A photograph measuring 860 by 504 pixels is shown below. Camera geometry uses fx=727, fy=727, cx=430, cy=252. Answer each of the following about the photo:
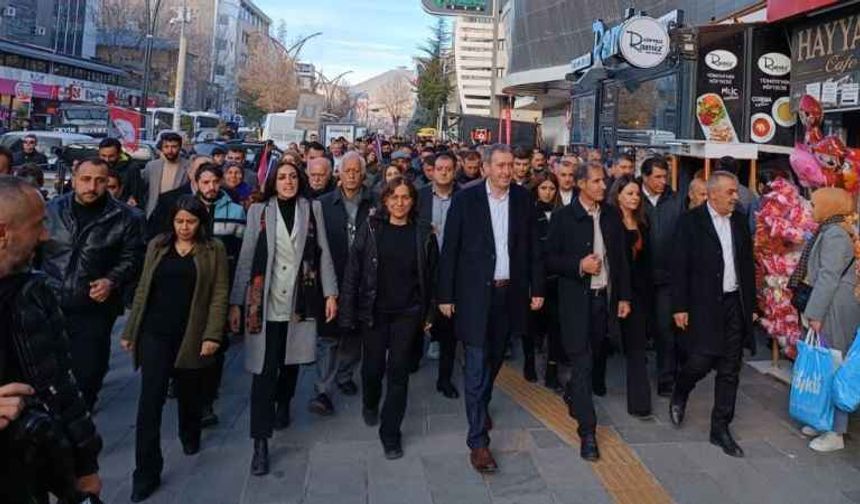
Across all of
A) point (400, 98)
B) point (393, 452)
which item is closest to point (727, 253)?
point (393, 452)

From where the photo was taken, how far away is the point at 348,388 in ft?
18.9

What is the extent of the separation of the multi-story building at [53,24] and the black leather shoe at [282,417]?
5180cm

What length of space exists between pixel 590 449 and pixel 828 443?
160 centimetres

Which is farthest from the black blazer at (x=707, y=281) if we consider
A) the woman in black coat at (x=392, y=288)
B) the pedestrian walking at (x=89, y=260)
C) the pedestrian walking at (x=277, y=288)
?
the pedestrian walking at (x=89, y=260)

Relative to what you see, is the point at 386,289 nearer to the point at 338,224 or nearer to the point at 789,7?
the point at 338,224

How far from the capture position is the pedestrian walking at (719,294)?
4.61 m

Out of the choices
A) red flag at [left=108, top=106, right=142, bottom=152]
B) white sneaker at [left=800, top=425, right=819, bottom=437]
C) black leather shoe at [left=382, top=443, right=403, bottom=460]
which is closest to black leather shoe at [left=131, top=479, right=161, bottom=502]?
black leather shoe at [left=382, top=443, right=403, bottom=460]

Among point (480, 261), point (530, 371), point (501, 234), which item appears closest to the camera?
point (480, 261)

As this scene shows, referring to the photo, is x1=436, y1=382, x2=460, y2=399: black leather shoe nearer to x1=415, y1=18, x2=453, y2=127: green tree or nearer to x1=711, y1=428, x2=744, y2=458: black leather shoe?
x1=711, y1=428, x2=744, y2=458: black leather shoe

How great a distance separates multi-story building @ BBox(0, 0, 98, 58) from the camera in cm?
5072

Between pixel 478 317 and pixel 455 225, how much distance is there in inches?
22.8

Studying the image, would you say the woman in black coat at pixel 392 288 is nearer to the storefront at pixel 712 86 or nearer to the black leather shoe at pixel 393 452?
the black leather shoe at pixel 393 452

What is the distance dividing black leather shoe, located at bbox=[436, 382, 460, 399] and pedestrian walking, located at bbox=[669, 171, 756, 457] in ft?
6.00

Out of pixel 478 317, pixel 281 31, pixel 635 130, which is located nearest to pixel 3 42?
pixel 281 31
